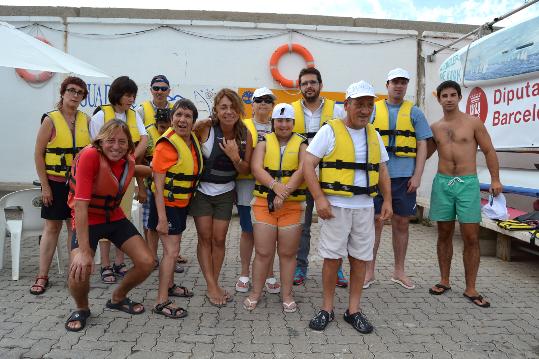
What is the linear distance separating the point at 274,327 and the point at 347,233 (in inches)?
37.8

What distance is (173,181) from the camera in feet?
12.2

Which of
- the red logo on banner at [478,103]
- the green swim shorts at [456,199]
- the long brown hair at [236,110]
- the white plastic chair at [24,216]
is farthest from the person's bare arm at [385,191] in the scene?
the red logo on banner at [478,103]

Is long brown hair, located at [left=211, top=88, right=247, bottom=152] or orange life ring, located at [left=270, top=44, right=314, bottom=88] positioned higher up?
orange life ring, located at [left=270, top=44, right=314, bottom=88]

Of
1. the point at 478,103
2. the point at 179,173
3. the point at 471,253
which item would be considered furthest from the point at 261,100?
the point at 478,103

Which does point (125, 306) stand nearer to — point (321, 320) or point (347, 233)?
point (321, 320)

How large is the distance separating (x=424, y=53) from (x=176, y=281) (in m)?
6.62

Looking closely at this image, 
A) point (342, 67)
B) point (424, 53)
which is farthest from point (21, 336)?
point (424, 53)

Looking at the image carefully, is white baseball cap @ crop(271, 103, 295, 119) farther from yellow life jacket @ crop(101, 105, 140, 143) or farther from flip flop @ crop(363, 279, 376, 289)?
flip flop @ crop(363, 279, 376, 289)

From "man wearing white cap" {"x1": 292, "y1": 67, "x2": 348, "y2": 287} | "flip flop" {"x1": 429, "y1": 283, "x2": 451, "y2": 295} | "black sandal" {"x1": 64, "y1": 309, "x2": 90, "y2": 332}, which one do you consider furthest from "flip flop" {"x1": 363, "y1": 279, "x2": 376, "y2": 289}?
"black sandal" {"x1": 64, "y1": 309, "x2": 90, "y2": 332}

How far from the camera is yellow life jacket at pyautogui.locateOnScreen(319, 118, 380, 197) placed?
3.48 m

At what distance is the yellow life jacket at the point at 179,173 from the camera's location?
370 cm

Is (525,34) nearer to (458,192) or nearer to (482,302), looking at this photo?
(458,192)

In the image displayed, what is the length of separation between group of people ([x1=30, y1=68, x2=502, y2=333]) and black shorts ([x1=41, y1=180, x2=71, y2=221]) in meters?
0.01

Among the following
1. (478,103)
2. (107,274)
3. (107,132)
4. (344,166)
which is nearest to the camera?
(107,132)
